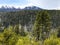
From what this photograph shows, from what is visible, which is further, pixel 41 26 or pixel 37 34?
pixel 41 26

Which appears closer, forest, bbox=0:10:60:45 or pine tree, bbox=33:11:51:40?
forest, bbox=0:10:60:45

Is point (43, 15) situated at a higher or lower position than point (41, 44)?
higher

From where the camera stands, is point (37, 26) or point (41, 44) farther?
point (37, 26)

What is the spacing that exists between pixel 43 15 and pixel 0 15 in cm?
4060

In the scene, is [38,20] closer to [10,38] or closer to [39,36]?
[39,36]

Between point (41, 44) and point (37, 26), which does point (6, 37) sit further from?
point (37, 26)

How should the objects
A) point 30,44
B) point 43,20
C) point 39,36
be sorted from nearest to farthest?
point 30,44
point 39,36
point 43,20

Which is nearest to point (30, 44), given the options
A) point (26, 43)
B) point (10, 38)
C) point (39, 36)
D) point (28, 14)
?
point (26, 43)

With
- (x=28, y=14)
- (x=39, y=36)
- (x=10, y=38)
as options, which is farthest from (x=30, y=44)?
(x=28, y=14)

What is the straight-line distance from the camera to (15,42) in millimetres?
25188

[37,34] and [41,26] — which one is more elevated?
[41,26]

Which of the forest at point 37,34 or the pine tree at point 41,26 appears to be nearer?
the forest at point 37,34

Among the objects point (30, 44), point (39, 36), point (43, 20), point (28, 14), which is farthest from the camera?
point (28, 14)

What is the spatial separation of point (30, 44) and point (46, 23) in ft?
43.9
